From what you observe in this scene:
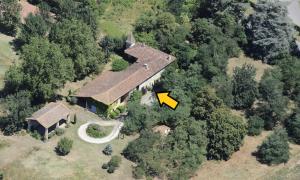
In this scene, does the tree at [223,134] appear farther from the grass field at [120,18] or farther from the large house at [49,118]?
the grass field at [120,18]

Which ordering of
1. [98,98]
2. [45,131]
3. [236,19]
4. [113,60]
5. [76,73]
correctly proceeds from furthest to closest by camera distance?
[236,19] < [113,60] < [76,73] < [98,98] < [45,131]

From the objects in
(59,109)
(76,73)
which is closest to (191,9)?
(76,73)

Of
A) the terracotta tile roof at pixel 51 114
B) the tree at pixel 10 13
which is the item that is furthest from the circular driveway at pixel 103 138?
the tree at pixel 10 13

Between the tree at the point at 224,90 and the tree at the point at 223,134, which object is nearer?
the tree at the point at 223,134

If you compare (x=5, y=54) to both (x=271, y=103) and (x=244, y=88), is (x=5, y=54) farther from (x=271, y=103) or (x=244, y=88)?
(x=271, y=103)

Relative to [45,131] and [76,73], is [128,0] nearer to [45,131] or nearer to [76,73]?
[76,73]

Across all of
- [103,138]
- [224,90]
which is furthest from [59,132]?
[224,90]
